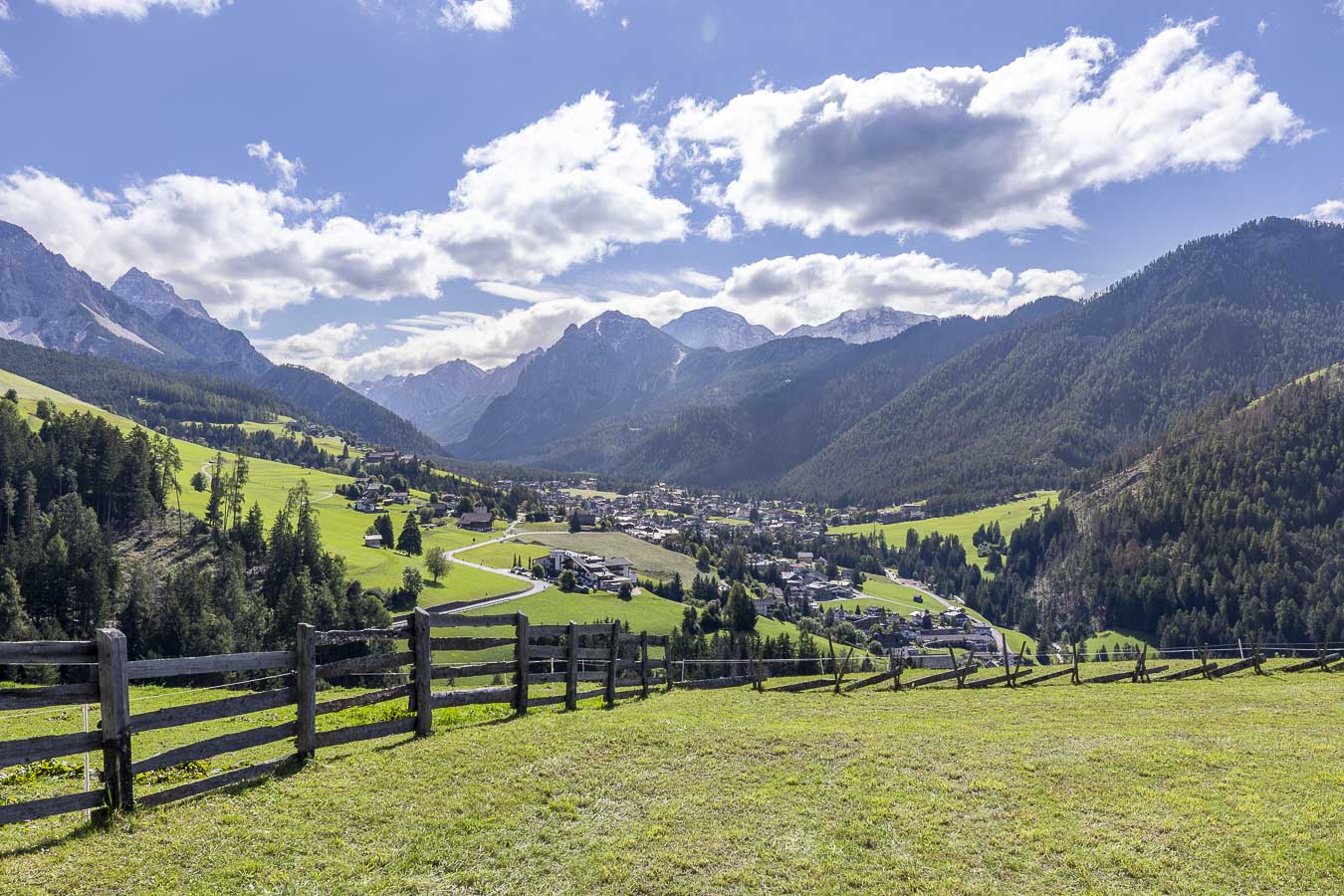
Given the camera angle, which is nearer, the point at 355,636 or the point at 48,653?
the point at 48,653

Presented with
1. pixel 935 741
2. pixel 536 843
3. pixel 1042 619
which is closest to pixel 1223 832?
pixel 935 741

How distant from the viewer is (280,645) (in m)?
81.8

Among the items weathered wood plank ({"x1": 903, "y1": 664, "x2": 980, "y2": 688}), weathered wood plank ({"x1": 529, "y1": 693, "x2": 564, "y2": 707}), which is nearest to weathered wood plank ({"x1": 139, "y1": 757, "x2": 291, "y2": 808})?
weathered wood plank ({"x1": 529, "y1": 693, "x2": 564, "y2": 707})

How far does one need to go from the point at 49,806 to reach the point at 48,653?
202cm

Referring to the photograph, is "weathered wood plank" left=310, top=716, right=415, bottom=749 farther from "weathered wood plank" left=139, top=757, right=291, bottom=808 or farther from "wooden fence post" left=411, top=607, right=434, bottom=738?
"weathered wood plank" left=139, top=757, right=291, bottom=808

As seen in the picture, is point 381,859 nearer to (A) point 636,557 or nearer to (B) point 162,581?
(B) point 162,581

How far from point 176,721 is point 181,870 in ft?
9.18

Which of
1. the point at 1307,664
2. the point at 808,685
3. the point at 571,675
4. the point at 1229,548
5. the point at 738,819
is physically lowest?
the point at 1229,548

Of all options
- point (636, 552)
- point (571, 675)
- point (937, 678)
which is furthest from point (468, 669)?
point (636, 552)

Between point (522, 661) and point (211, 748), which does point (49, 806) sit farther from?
point (522, 661)

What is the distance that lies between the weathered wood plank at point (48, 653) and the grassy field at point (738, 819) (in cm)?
224

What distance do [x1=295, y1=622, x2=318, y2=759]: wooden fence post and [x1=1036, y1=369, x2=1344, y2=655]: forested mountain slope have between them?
169799 millimetres

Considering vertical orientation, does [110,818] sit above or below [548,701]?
above

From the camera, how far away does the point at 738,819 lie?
33.0 ft
